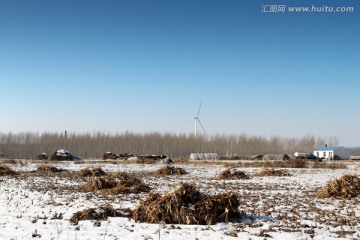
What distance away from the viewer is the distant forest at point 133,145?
84312mm

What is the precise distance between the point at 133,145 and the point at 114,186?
249 feet

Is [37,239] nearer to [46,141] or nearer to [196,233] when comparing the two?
[196,233]

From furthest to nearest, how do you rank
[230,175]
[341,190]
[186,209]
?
[230,175] → [341,190] → [186,209]

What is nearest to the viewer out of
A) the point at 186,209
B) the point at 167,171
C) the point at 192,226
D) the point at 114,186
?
the point at 192,226

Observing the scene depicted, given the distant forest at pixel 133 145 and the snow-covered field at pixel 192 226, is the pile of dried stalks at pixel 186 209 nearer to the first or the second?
the snow-covered field at pixel 192 226

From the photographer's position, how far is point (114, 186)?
48.8 ft

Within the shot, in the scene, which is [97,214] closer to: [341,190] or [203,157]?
[341,190]

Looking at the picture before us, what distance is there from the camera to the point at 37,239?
23.3ft

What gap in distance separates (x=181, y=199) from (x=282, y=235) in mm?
2445

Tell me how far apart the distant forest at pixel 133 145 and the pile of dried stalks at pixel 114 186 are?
66056 millimetres

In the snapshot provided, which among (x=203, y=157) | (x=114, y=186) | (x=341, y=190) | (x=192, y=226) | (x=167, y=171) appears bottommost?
(x=192, y=226)

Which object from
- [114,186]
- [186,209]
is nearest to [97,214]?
[186,209]

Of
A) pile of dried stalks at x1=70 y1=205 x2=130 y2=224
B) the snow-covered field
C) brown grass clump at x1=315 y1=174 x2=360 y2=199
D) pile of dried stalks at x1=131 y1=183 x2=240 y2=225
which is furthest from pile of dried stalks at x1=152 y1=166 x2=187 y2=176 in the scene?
pile of dried stalks at x1=131 y1=183 x2=240 y2=225

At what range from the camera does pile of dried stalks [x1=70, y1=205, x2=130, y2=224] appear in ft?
28.7
